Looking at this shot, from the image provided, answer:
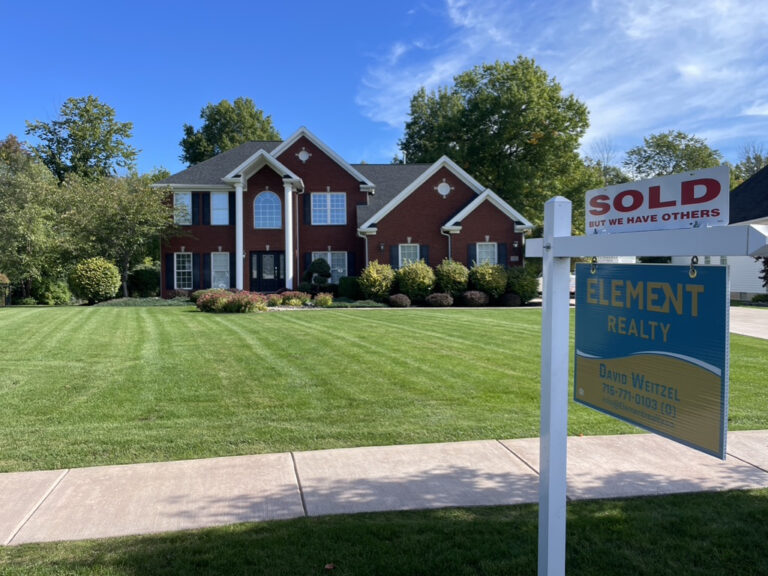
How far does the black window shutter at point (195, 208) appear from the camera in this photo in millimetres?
29219

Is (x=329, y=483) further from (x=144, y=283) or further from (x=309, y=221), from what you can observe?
(x=144, y=283)

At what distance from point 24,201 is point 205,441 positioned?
3228 cm

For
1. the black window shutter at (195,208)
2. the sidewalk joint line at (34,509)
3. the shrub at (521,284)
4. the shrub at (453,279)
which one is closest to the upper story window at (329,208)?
the black window shutter at (195,208)

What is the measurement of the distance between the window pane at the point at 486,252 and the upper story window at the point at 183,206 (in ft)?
48.3

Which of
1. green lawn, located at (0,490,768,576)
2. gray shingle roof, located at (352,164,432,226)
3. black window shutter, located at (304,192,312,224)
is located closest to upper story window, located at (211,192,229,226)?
black window shutter, located at (304,192,312,224)

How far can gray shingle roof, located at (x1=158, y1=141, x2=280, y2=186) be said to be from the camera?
95.1 feet

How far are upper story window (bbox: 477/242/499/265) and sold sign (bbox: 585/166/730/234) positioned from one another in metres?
25.3

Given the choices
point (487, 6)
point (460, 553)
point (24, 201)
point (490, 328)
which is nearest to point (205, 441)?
point (460, 553)

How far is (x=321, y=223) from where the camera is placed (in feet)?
98.6

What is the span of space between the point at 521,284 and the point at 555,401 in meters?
23.4

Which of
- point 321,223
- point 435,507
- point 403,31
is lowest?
point 435,507

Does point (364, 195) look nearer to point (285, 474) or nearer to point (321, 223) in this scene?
point (321, 223)

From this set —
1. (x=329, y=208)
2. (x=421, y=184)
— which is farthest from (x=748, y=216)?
(x=329, y=208)

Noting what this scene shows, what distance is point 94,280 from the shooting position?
2530 cm
